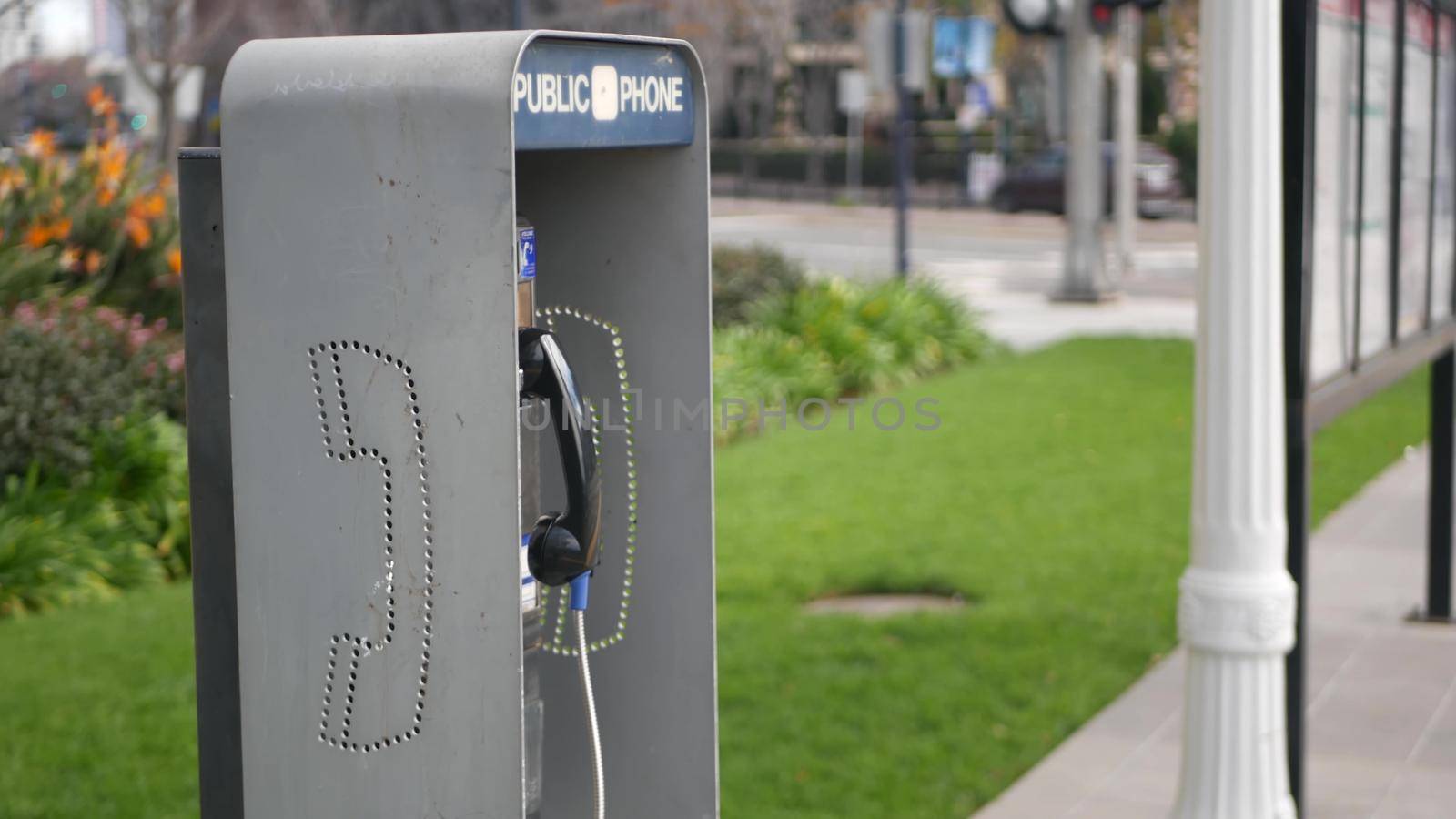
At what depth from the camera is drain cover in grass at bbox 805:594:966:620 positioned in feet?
23.5

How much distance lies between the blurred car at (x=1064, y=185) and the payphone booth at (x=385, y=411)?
32.2 meters

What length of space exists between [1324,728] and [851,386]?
7824 mm

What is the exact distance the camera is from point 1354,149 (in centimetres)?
505

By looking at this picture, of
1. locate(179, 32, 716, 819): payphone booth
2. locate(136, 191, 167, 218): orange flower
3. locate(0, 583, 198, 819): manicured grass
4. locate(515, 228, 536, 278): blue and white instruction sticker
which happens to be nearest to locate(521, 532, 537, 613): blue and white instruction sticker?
locate(179, 32, 716, 819): payphone booth

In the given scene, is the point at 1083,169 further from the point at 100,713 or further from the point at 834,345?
the point at 100,713

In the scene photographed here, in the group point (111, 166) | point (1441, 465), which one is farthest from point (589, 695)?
point (111, 166)

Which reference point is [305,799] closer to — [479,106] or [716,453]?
[479,106]

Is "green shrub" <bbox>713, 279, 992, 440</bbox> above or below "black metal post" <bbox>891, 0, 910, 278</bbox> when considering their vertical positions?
below

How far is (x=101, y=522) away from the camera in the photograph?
7570mm

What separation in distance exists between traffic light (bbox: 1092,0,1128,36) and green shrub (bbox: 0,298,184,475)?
9848mm

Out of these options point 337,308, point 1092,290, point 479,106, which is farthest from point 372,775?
point 1092,290

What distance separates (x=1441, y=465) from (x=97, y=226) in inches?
263

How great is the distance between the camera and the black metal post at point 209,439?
2.95 meters

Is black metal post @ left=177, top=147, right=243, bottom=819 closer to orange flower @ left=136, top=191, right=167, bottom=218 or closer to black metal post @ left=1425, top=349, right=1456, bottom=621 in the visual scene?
black metal post @ left=1425, top=349, right=1456, bottom=621
